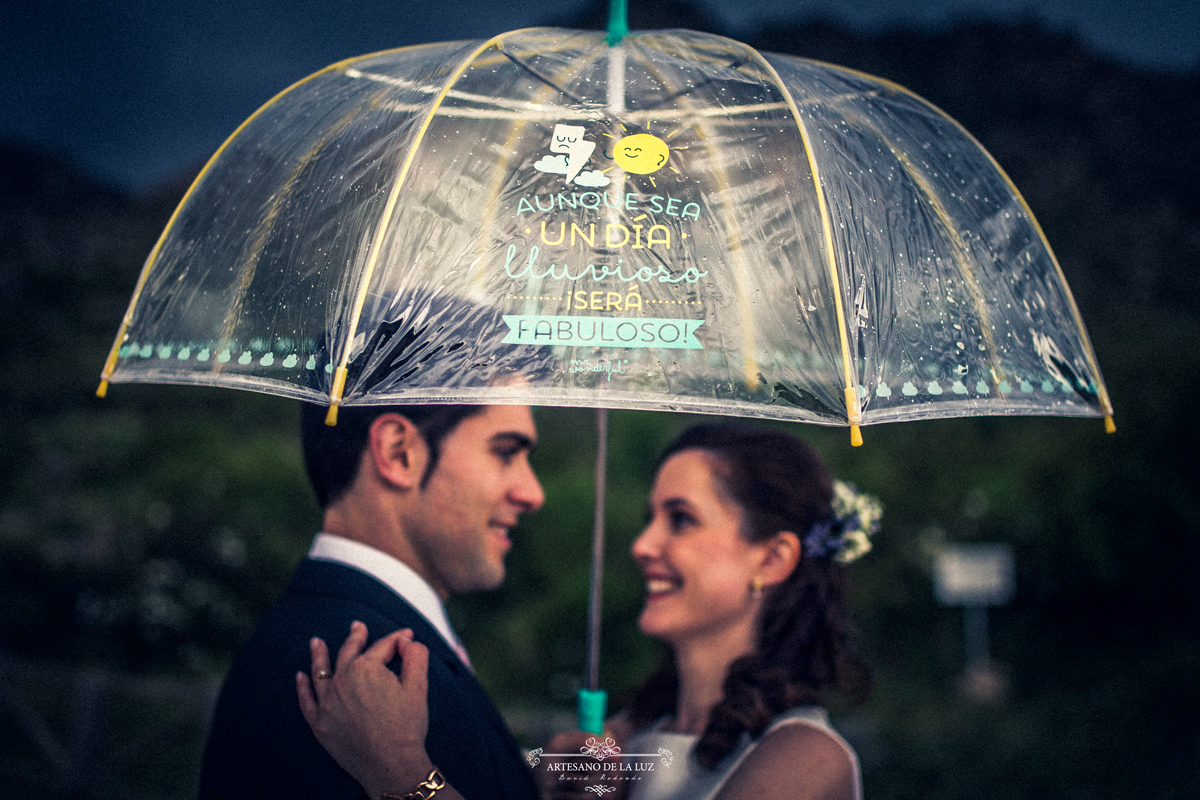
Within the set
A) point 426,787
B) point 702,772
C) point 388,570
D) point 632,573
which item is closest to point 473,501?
point 388,570

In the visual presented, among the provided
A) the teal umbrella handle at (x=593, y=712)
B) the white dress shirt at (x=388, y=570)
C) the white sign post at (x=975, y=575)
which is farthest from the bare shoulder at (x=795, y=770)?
the white sign post at (x=975, y=575)

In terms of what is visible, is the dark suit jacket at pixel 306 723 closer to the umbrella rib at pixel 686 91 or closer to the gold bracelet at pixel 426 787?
the gold bracelet at pixel 426 787

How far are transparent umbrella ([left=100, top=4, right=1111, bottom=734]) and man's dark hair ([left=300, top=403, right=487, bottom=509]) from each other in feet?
1.17

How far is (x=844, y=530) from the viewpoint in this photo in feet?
9.03

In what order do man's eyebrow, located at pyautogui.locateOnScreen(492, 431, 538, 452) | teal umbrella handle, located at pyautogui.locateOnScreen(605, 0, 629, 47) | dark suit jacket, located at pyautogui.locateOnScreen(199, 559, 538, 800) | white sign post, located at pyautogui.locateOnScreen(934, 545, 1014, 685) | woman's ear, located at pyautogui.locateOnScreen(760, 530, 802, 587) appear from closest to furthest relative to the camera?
dark suit jacket, located at pyautogui.locateOnScreen(199, 559, 538, 800) → teal umbrella handle, located at pyautogui.locateOnScreen(605, 0, 629, 47) → man's eyebrow, located at pyautogui.locateOnScreen(492, 431, 538, 452) → woman's ear, located at pyautogui.locateOnScreen(760, 530, 802, 587) → white sign post, located at pyautogui.locateOnScreen(934, 545, 1014, 685)

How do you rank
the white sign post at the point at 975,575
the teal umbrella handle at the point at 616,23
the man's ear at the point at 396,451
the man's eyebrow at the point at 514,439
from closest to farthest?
the teal umbrella handle at the point at 616,23 < the man's ear at the point at 396,451 < the man's eyebrow at the point at 514,439 < the white sign post at the point at 975,575

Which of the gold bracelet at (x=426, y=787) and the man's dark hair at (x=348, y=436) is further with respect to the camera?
the man's dark hair at (x=348, y=436)

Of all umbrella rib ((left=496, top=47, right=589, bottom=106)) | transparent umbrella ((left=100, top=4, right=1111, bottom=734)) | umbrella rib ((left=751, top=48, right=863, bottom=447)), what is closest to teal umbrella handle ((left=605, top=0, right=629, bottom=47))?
transparent umbrella ((left=100, top=4, right=1111, bottom=734))

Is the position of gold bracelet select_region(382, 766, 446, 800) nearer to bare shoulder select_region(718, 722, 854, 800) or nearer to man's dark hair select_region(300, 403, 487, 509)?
man's dark hair select_region(300, 403, 487, 509)

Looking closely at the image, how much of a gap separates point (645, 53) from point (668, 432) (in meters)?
9.47

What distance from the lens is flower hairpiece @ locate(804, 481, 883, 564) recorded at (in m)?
2.71

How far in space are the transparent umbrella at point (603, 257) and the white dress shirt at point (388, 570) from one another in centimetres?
46

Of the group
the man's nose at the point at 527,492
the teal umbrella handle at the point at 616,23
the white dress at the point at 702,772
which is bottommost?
the white dress at the point at 702,772

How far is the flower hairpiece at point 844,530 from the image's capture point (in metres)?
2.71
